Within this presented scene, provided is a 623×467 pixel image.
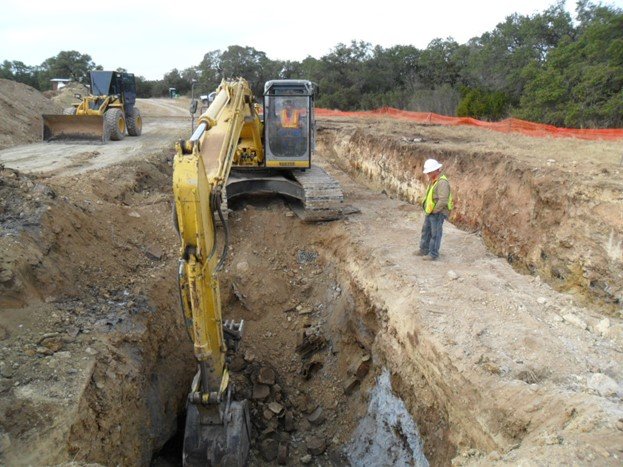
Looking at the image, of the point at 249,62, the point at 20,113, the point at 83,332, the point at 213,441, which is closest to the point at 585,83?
the point at 213,441

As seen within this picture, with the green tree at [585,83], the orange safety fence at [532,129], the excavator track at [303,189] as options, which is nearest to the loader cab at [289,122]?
the excavator track at [303,189]

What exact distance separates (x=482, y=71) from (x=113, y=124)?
2447cm

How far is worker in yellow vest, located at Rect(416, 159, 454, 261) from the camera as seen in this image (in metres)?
7.06

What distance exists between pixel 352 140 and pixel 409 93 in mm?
21485

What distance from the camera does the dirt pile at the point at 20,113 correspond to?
17.2m

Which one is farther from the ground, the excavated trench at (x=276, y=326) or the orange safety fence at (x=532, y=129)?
the orange safety fence at (x=532, y=129)

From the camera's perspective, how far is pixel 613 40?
840 inches

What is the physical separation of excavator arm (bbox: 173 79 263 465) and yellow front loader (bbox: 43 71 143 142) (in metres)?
12.1

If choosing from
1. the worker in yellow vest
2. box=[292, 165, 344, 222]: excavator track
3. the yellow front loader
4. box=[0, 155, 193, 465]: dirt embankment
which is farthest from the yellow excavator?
the yellow front loader

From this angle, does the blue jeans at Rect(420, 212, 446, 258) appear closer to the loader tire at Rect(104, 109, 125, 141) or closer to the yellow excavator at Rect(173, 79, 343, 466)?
the yellow excavator at Rect(173, 79, 343, 466)

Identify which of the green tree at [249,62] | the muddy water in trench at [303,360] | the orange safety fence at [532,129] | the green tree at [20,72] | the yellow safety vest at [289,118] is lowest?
the muddy water in trench at [303,360]

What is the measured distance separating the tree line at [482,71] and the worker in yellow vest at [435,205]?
4499 millimetres

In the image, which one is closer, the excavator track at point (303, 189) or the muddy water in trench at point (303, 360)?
the muddy water in trench at point (303, 360)

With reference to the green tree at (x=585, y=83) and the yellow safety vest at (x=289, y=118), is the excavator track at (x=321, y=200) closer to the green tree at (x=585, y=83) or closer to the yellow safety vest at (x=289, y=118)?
the yellow safety vest at (x=289, y=118)
